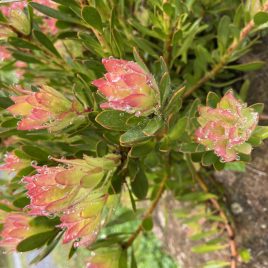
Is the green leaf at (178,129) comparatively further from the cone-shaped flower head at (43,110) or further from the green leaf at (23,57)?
the green leaf at (23,57)

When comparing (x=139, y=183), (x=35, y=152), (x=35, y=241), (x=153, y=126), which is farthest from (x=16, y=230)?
(x=153, y=126)

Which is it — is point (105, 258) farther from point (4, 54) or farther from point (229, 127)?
point (4, 54)

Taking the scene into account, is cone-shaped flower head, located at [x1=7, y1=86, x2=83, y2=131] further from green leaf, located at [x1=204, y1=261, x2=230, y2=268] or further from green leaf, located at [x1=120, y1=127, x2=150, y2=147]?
green leaf, located at [x1=204, y1=261, x2=230, y2=268]

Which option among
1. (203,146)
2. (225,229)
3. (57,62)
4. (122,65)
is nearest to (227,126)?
(203,146)

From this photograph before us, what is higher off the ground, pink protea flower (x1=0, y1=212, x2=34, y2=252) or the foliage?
the foliage

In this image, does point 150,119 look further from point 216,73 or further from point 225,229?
point 225,229

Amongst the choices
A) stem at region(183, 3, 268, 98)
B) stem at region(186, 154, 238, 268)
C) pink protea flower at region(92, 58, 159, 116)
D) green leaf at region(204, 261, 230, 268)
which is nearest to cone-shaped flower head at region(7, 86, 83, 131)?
pink protea flower at region(92, 58, 159, 116)
